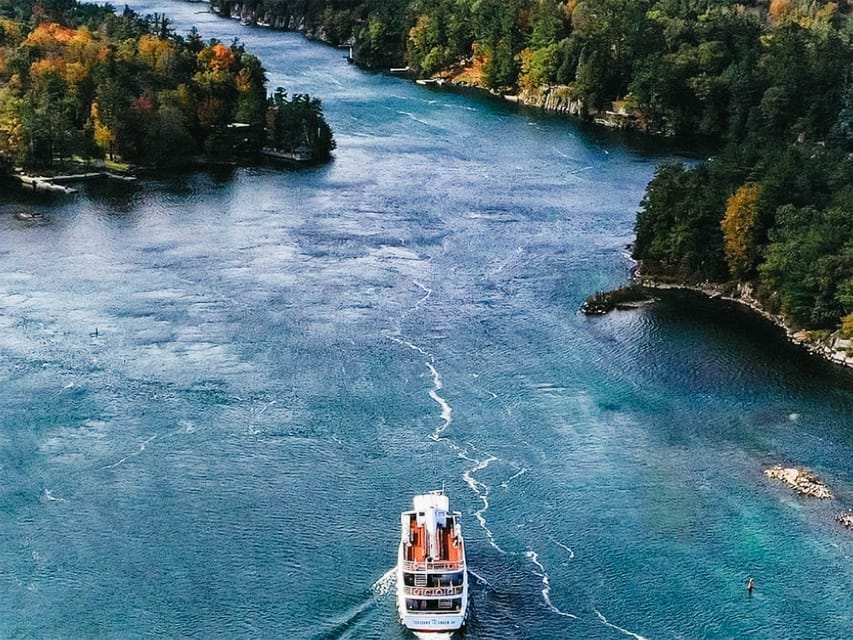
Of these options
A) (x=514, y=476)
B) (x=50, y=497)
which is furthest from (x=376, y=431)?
(x=50, y=497)

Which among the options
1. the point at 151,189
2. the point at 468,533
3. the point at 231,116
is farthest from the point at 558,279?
the point at 231,116

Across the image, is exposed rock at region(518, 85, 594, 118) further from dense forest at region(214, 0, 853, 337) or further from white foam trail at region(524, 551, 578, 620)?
white foam trail at region(524, 551, 578, 620)

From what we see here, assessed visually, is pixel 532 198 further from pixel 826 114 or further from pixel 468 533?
pixel 468 533

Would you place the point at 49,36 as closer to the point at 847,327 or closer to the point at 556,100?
the point at 556,100

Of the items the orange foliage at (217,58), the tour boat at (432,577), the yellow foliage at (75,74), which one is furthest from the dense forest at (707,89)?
the yellow foliage at (75,74)

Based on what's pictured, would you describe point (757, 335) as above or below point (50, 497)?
above

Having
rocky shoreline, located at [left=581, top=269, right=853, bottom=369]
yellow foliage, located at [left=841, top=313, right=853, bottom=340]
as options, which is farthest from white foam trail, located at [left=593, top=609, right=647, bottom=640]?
yellow foliage, located at [left=841, top=313, right=853, bottom=340]
